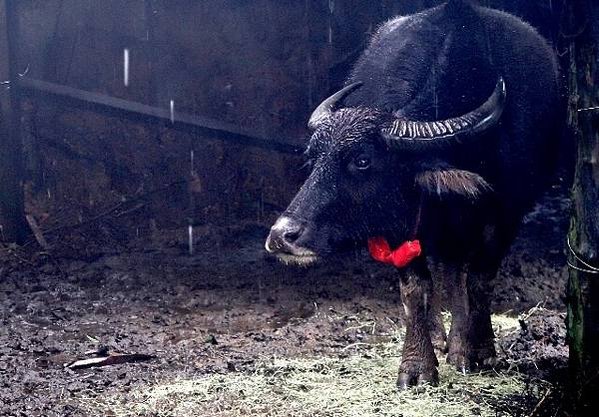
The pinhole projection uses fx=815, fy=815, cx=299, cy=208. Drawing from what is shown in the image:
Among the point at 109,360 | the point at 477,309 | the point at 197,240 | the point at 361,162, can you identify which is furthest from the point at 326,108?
the point at 197,240

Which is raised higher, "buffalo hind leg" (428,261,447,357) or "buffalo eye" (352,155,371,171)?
"buffalo eye" (352,155,371,171)

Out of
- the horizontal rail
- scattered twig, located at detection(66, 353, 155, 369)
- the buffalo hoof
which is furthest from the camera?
the horizontal rail

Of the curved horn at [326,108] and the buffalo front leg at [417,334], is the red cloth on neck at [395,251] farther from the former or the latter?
the curved horn at [326,108]

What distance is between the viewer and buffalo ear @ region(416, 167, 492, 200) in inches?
168

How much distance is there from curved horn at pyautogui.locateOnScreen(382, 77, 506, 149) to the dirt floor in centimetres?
137

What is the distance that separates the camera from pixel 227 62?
9.13m

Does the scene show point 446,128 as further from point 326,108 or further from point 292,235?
point 292,235

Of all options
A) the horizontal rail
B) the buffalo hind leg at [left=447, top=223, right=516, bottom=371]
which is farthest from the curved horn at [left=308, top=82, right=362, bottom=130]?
the horizontal rail

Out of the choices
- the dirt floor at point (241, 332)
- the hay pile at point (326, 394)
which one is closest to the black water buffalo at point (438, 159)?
the hay pile at point (326, 394)

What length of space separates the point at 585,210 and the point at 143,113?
5325 millimetres

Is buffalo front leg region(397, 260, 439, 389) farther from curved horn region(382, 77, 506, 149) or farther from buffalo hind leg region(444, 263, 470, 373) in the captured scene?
curved horn region(382, 77, 506, 149)

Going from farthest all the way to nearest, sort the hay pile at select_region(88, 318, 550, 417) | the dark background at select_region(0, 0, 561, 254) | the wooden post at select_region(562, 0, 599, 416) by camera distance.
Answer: the dark background at select_region(0, 0, 561, 254), the hay pile at select_region(88, 318, 550, 417), the wooden post at select_region(562, 0, 599, 416)

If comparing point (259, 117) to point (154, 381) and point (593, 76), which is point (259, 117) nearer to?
point (154, 381)

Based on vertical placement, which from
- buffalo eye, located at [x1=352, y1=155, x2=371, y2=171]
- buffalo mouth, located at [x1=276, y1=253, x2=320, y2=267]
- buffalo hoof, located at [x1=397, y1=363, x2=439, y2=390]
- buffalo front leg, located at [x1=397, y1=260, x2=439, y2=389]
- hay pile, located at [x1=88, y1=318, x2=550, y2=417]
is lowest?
hay pile, located at [x1=88, y1=318, x2=550, y2=417]
